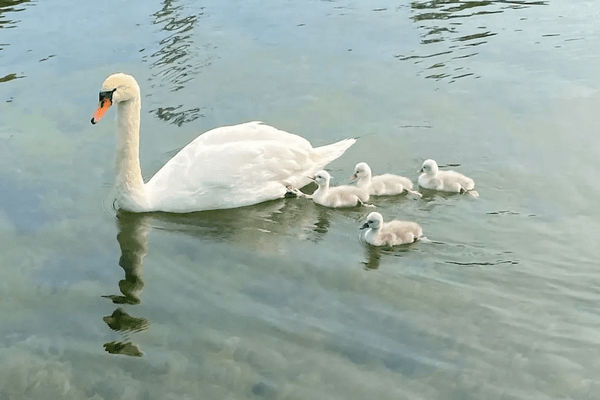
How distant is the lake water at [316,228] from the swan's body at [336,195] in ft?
0.40

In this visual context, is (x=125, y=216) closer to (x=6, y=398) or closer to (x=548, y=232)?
(x=6, y=398)

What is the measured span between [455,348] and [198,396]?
6.47 ft

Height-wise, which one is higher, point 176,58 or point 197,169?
point 176,58

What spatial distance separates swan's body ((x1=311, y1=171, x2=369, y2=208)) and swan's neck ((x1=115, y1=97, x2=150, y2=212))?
179 cm

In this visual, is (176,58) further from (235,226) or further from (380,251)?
(380,251)

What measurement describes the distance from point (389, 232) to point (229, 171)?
1.74 metres

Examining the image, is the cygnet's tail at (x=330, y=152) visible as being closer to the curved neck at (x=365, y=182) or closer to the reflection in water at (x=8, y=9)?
the curved neck at (x=365, y=182)

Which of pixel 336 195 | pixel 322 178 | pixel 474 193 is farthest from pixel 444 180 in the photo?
pixel 322 178

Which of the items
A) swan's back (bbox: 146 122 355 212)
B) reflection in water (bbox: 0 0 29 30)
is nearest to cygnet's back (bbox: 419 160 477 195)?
swan's back (bbox: 146 122 355 212)

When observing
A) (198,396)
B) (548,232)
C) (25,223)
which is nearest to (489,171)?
(548,232)

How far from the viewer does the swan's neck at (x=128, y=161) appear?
7762mm

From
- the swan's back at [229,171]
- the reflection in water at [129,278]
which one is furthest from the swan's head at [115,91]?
the reflection in water at [129,278]

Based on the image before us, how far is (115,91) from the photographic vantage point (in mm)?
7582

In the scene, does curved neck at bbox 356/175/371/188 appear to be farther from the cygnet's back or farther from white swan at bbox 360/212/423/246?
white swan at bbox 360/212/423/246
